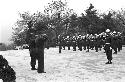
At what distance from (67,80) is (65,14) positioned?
18876mm

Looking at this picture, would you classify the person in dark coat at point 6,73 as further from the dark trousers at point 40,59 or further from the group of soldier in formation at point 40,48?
the dark trousers at point 40,59

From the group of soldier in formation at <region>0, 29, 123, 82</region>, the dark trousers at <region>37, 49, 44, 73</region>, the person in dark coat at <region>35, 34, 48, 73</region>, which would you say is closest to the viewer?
the group of soldier in formation at <region>0, 29, 123, 82</region>

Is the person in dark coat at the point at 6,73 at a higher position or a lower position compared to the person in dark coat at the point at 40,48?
lower

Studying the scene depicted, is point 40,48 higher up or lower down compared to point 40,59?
higher up

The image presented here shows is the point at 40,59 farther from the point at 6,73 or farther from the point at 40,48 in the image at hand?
the point at 6,73

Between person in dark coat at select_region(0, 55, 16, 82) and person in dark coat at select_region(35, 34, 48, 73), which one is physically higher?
person in dark coat at select_region(35, 34, 48, 73)

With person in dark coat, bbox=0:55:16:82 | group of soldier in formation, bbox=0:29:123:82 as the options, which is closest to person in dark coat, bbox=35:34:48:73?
group of soldier in formation, bbox=0:29:123:82

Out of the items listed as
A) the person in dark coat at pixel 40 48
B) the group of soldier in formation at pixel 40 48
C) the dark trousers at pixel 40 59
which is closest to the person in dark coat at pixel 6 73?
the group of soldier in formation at pixel 40 48

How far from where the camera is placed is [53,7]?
29672 millimetres

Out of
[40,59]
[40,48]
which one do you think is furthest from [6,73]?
[40,59]

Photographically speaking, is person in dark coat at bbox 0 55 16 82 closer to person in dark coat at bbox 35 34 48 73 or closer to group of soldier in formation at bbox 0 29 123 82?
group of soldier in formation at bbox 0 29 123 82

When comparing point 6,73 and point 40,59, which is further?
point 40,59

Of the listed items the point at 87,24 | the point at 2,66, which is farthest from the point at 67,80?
the point at 87,24

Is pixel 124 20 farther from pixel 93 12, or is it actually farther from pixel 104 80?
pixel 104 80
